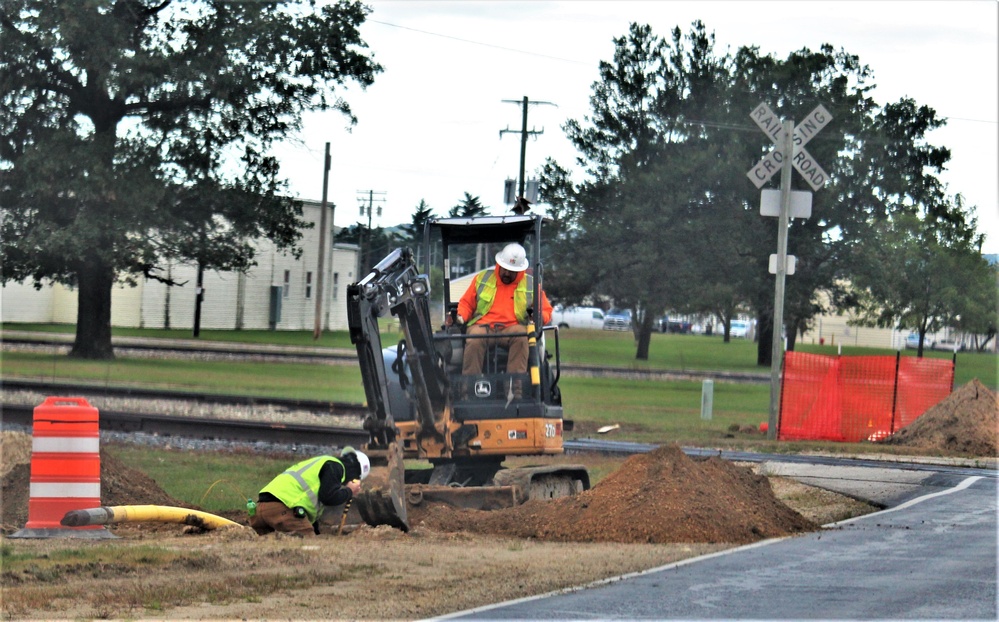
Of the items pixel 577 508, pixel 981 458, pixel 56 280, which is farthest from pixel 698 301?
pixel 577 508

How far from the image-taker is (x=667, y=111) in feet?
188

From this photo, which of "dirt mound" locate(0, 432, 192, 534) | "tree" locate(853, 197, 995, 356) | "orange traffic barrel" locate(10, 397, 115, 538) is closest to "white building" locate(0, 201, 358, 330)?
"tree" locate(853, 197, 995, 356)

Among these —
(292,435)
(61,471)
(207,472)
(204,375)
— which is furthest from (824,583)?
(204,375)

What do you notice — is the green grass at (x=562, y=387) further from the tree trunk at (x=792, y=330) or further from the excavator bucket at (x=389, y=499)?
the tree trunk at (x=792, y=330)

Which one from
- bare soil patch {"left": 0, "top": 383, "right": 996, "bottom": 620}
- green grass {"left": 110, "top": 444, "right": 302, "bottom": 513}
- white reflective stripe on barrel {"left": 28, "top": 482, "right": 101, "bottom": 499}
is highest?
white reflective stripe on barrel {"left": 28, "top": 482, "right": 101, "bottom": 499}

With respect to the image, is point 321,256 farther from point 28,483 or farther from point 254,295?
point 28,483

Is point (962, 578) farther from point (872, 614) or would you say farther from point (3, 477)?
point (3, 477)

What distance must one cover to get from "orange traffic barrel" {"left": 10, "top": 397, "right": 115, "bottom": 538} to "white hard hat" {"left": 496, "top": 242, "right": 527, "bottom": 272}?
3.97m

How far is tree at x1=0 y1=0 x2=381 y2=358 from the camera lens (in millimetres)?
35281

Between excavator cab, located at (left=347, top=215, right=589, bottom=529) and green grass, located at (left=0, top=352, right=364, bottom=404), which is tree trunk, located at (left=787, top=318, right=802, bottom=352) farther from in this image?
excavator cab, located at (left=347, top=215, right=589, bottom=529)

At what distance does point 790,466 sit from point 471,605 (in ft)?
35.2

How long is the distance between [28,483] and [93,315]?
2816 cm

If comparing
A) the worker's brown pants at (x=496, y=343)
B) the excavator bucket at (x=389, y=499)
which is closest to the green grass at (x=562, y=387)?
the worker's brown pants at (x=496, y=343)

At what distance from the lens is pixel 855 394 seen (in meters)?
25.8
